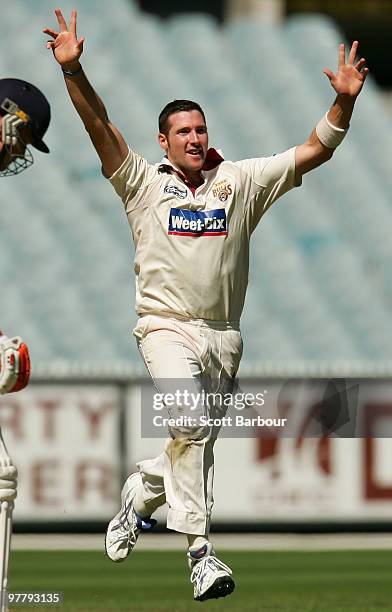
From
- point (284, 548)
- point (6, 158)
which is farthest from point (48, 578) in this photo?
point (6, 158)

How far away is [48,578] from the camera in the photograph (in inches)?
384

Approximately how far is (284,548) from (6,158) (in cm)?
741

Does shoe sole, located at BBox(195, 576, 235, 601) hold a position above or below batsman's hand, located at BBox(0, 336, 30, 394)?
below

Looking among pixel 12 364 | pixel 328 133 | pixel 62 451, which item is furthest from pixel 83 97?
pixel 62 451

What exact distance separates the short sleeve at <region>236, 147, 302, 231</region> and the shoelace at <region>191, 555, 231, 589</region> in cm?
149

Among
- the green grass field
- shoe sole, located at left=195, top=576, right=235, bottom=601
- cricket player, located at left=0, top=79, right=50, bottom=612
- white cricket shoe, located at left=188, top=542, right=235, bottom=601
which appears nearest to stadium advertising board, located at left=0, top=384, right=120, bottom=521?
the green grass field

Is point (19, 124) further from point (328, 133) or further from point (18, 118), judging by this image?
point (328, 133)

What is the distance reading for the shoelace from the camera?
18.3 ft

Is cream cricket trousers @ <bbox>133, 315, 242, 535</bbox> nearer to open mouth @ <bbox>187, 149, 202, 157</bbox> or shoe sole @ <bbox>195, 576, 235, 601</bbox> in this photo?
shoe sole @ <bbox>195, 576, 235, 601</bbox>

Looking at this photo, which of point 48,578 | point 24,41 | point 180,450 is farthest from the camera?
point 24,41

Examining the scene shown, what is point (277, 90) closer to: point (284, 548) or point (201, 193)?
point (284, 548)

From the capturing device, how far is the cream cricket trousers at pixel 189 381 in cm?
579

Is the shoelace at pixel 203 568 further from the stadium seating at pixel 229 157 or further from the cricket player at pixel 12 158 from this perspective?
the stadium seating at pixel 229 157

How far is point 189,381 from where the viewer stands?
579 centimetres
